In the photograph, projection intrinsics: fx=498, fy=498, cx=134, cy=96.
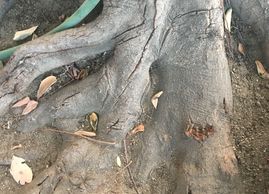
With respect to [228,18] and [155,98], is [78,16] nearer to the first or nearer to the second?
[155,98]

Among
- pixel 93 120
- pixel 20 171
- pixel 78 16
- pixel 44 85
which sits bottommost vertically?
pixel 20 171

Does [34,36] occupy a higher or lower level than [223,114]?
higher

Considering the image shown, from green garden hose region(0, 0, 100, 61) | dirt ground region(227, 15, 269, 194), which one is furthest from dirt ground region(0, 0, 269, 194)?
green garden hose region(0, 0, 100, 61)

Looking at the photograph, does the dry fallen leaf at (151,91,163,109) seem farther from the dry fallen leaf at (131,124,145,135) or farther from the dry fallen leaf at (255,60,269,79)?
the dry fallen leaf at (255,60,269,79)

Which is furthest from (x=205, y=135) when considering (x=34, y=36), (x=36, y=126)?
(x=34, y=36)

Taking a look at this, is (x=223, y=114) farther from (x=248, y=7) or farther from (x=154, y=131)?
(x=248, y=7)

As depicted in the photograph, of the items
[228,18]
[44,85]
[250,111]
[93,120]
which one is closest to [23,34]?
[44,85]
